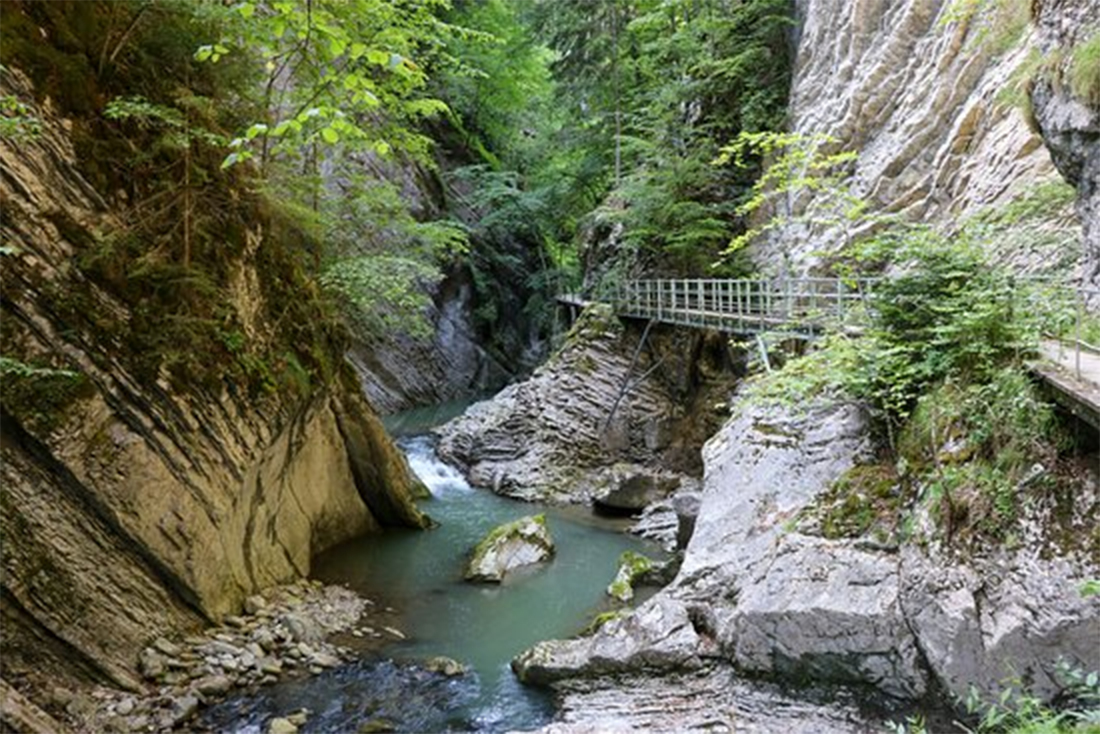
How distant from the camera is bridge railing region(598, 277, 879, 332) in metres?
10.7

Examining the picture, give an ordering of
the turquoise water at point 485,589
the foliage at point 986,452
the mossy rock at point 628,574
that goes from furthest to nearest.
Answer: the mossy rock at point 628,574 < the turquoise water at point 485,589 < the foliage at point 986,452

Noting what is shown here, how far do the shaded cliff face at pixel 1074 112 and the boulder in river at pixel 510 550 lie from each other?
26.6ft

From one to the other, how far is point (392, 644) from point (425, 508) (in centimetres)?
630

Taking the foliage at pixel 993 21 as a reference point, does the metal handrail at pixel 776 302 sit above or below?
Answer: below

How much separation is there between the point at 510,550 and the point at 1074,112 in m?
8.96

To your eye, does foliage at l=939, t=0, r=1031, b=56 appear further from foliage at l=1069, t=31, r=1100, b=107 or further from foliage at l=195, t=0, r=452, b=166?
foliage at l=195, t=0, r=452, b=166

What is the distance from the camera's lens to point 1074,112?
656 cm

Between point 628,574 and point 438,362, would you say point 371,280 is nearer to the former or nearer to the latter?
point 628,574

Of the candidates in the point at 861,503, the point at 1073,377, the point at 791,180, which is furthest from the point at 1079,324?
the point at 791,180

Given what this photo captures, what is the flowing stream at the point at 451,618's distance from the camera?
6.61 m

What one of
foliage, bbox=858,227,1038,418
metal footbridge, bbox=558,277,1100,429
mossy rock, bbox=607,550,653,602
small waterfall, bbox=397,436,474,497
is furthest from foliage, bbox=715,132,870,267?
small waterfall, bbox=397,436,474,497

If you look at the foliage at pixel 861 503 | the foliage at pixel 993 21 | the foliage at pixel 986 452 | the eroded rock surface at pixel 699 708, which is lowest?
the eroded rock surface at pixel 699 708

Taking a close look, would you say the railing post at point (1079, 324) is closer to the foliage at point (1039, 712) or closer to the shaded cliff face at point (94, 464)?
the foliage at point (1039, 712)

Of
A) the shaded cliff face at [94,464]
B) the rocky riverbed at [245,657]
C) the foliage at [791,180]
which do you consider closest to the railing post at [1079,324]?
the foliage at [791,180]
